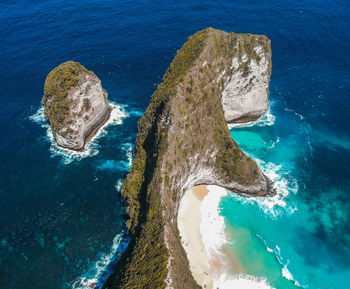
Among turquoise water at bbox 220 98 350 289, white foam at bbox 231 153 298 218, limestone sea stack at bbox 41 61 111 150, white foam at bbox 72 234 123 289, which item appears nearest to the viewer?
white foam at bbox 72 234 123 289

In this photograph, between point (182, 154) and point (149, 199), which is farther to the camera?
point (182, 154)

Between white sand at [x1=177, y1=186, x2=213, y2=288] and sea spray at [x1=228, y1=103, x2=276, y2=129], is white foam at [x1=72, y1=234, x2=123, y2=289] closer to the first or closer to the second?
white sand at [x1=177, y1=186, x2=213, y2=288]

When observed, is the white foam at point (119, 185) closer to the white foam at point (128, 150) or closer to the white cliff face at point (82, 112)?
the white foam at point (128, 150)

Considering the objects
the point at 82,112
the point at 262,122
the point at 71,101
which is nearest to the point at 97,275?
the point at 82,112

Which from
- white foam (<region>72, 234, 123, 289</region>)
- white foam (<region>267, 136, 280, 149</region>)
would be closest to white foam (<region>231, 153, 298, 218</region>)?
white foam (<region>267, 136, 280, 149</region>)

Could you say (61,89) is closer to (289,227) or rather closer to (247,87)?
(247,87)
